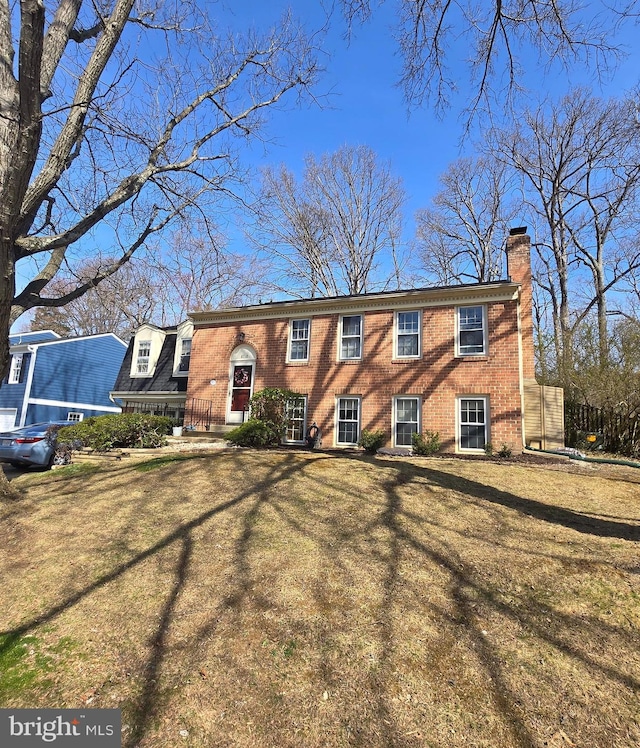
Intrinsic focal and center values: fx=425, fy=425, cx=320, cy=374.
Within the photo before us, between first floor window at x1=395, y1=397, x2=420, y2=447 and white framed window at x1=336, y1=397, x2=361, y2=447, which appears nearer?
first floor window at x1=395, y1=397, x2=420, y2=447

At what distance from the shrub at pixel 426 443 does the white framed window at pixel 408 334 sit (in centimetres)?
262

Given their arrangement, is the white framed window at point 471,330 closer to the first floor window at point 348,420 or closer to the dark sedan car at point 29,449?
the first floor window at point 348,420

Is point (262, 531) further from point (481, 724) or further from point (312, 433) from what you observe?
point (312, 433)

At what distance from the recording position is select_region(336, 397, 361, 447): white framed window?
1427 cm

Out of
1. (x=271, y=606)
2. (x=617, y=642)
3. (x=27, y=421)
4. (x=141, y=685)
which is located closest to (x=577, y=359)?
(x=617, y=642)

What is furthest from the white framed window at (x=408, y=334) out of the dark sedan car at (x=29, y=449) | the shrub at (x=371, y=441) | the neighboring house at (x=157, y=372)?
the dark sedan car at (x=29, y=449)

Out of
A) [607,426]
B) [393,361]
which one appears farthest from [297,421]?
[607,426]

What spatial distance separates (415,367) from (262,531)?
9.43 m

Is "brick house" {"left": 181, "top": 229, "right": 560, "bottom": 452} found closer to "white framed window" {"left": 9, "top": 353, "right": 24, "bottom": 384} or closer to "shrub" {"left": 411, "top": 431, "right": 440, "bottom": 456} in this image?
"shrub" {"left": 411, "top": 431, "right": 440, "bottom": 456}

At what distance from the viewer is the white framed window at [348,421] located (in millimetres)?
14273

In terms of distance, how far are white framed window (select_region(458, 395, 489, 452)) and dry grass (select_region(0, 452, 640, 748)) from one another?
233 inches

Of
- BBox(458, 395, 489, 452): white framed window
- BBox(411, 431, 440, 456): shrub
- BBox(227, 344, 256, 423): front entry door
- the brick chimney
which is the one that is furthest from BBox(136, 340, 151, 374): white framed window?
the brick chimney

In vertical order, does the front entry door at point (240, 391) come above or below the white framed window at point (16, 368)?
below

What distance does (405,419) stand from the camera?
13.6 metres
